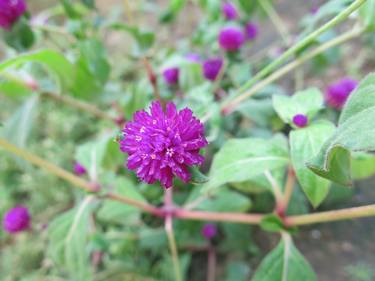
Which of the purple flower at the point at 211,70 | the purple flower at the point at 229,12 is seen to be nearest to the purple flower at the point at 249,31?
the purple flower at the point at 229,12

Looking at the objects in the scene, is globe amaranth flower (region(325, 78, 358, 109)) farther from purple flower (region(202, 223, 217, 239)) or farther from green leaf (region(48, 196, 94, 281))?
green leaf (region(48, 196, 94, 281))

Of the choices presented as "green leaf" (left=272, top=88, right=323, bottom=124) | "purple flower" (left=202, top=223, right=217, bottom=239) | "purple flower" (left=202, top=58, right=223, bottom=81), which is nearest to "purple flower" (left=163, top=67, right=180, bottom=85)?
"purple flower" (left=202, top=58, right=223, bottom=81)

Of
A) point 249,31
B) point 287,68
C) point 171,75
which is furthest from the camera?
point 249,31

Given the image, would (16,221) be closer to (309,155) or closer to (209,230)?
(209,230)

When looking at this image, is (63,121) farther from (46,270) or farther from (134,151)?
(134,151)

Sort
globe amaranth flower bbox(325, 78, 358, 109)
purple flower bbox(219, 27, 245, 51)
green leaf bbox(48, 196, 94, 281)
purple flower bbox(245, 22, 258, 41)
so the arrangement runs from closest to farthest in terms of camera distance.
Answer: green leaf bbox(48, 196, 94, 281) < globe amaranth flower bbox(325, 78, 358, 109) < purple flower bbox(219, 27, 245, 51) < purple flower bbox(245, 22, 258, 41)

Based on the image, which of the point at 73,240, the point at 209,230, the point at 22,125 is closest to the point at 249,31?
the point at 209,230
